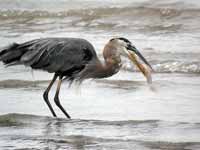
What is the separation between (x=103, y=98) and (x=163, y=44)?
5.24 meters

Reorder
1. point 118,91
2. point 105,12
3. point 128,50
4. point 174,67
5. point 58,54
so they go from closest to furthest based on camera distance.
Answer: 1. point 128,50
2. point 58,54
3. point 118,91
4. point 174,67
5. point 105,12

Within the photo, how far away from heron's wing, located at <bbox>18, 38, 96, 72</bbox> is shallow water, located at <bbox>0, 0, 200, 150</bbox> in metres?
0.40

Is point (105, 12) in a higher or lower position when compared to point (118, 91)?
lower

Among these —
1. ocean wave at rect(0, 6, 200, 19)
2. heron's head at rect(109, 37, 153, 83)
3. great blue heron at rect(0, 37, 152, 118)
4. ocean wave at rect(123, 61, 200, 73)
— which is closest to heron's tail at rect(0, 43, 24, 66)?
great blue heron at rect(0, 37, 152, 118)

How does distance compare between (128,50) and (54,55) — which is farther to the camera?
(54,55)

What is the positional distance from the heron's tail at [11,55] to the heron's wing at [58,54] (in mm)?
59

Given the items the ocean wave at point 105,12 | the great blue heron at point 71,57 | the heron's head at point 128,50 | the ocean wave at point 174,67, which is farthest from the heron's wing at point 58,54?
the ocean wave at point 105,12

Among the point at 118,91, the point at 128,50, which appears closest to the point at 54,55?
the point at 128,50

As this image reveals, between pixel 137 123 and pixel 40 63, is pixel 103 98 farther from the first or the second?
pixel 137 123

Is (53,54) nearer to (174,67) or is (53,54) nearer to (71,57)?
(71,57)

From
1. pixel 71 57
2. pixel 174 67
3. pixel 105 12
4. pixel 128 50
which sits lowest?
pixel 105 12

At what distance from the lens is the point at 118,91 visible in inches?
468

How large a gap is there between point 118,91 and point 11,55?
2.13 metres

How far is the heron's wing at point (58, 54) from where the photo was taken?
10391mm
